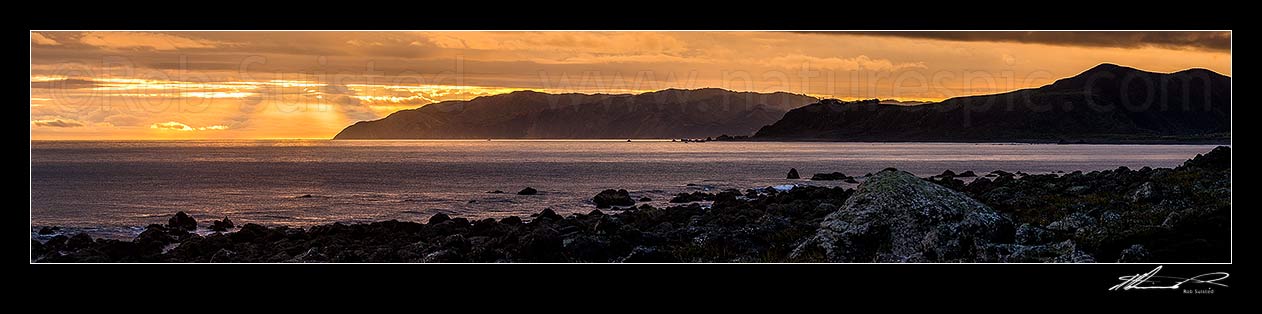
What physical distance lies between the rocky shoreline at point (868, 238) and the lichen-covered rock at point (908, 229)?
0.02 m

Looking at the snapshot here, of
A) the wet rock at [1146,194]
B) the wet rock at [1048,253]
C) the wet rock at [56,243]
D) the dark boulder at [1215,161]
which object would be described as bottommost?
the wet rock at [56,243]

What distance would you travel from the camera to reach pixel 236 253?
22453mm

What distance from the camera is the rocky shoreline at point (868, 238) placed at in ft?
49.3

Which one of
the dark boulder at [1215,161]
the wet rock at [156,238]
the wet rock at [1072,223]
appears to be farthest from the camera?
the dark boulder at [1215,161]

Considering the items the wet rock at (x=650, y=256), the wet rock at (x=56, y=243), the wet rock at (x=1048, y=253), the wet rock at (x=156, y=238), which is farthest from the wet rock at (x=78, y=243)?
the wet rock at (x=1048, y=253)

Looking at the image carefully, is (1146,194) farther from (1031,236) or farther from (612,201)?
(612,201)

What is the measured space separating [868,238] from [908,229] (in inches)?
27.8

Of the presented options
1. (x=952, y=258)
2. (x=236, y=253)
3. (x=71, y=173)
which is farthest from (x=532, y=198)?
(x=71, y=173)

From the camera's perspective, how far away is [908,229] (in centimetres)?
1549

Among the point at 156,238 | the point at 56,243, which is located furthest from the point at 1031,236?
the point at 56,243
